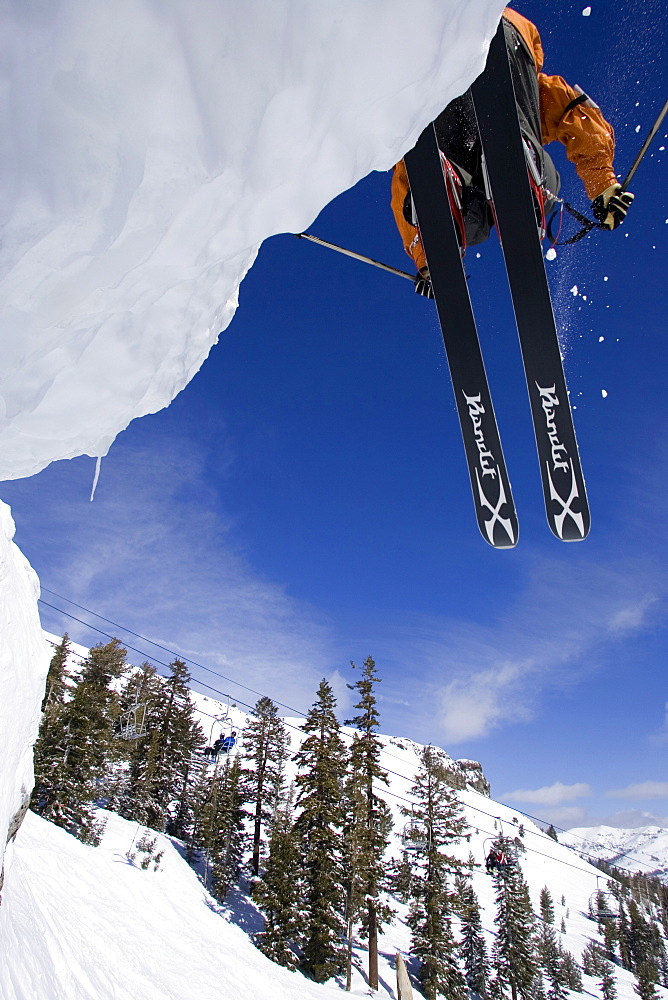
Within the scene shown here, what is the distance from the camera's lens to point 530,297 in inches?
186

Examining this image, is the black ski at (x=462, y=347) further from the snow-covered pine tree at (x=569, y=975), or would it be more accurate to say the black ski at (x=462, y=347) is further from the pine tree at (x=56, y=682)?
the snow-covered pine tree at (x=569, y=975)

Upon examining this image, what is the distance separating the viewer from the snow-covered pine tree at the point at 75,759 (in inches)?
846

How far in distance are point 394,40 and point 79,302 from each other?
130 cm

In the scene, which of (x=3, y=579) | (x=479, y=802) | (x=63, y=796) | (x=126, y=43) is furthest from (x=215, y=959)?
(x=479, y=802)

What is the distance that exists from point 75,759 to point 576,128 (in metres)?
27.0

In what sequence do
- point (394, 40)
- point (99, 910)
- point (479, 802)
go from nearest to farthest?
1. point (394, 40)
2. point (99, 910)
3. point (479, 802)

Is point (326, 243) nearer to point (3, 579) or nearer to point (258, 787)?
point (3, 579)

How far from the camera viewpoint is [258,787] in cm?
3241

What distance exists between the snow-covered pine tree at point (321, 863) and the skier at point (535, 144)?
23.3m

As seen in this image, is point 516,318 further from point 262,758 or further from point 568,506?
point 262,758

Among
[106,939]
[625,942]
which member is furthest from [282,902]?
[625,942]

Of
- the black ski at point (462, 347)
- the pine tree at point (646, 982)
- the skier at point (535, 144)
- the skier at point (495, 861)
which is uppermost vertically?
the skier at point (535, 144)

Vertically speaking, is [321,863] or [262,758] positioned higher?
[262,758]

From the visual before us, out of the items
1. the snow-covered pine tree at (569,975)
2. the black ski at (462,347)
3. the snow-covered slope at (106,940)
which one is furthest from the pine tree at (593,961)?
the black ski at (462,347)
